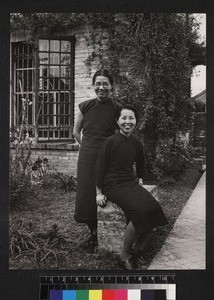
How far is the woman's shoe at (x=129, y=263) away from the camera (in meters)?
2.22

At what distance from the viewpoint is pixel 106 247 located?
2.24m

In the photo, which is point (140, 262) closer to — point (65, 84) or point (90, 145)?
point (90, 145)

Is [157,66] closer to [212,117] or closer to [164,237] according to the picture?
[212,117]

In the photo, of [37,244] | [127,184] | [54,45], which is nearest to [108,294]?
[37,244]

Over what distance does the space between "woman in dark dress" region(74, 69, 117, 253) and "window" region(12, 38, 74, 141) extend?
7 cm

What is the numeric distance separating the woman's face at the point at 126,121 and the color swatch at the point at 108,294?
2.30 ft

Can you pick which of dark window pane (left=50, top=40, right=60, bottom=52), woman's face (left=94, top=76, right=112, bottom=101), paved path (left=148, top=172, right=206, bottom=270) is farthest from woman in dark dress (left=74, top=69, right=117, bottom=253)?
paved path (left=148, top=172, right=206, bottom=270)

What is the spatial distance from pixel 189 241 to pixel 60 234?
1.91ft

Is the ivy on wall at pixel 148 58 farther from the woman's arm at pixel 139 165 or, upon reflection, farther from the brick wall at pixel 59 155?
the brick wall at pixel 59 155

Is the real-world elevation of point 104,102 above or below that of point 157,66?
below

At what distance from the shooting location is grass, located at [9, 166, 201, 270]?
2.24 m

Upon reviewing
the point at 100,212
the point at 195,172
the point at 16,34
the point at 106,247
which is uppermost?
the point at 16,34

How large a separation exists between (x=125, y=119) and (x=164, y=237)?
56 centimetres

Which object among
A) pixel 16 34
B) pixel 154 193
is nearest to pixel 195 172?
pixel 154 193
